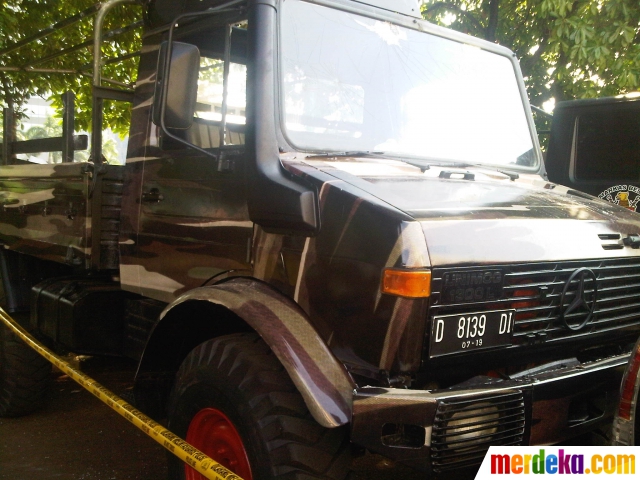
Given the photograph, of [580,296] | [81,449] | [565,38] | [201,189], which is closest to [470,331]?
[580,296]

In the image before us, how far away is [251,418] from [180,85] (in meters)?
1.34

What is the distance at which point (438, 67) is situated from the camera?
3330mm

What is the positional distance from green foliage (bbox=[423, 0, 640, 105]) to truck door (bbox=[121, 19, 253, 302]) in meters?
5.50

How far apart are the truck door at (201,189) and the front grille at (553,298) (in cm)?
107

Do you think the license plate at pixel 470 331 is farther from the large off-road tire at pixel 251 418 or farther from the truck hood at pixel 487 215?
the large off-road tire at pixel 251 418

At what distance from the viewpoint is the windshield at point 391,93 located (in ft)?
9.27

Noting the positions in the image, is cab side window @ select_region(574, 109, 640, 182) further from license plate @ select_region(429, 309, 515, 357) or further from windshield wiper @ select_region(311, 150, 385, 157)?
license plate @ select_region(429, 309, 515, 357)

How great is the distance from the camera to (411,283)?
215cm

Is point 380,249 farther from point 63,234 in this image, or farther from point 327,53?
point 63,234

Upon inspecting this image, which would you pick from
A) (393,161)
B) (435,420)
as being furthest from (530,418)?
(393,161)

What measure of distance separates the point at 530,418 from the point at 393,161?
1216 mm

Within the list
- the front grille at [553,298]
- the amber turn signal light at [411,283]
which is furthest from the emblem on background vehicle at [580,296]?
the amber turn signal light at [411,283]

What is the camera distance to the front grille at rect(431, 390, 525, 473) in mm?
Result: 2086

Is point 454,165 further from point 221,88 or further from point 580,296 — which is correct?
point 221,88
